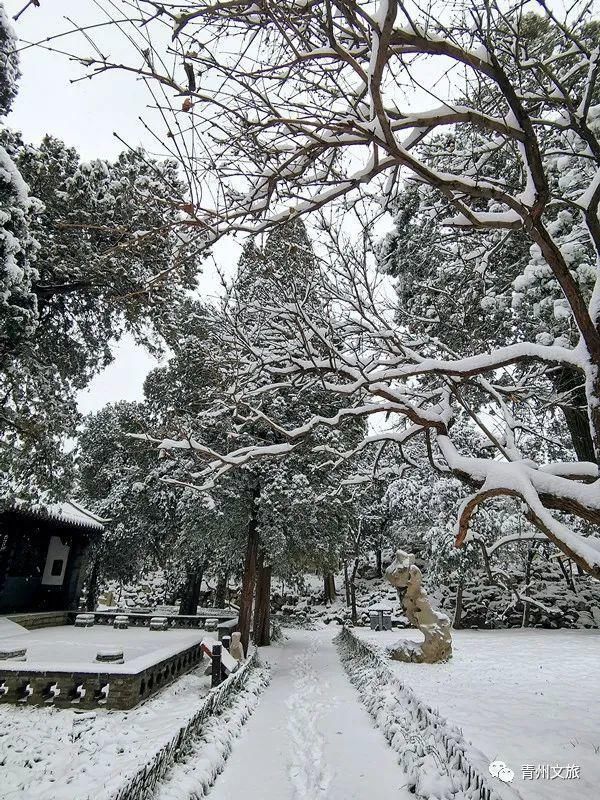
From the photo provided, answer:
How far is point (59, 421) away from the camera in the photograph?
1036 centimetres

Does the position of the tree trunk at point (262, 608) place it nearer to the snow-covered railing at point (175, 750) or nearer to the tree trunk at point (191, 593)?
the tree trunk at point (191, 593)

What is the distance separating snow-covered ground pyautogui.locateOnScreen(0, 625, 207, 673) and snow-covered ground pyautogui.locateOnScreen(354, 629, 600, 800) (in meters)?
5.63

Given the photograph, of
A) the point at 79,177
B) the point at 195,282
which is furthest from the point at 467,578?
the point at 79,177

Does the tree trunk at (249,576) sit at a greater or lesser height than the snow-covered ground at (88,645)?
greater

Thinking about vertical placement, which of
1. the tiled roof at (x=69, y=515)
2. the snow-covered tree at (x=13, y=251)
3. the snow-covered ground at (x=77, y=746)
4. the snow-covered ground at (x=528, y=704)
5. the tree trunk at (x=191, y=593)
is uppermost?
the snow-covered tree at (x=13, y=251)

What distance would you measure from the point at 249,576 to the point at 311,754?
9.70 m

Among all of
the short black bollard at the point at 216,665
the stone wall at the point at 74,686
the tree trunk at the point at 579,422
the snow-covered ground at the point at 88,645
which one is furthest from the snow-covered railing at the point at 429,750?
the tree trunk at the point at 579,422

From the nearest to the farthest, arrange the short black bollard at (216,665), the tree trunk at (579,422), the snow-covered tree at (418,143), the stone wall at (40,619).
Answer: the snow-covered tree at (418,143) < the tree trunk at (579,422) < the short black bollard at (216,665) < the stone wall at (40,619)

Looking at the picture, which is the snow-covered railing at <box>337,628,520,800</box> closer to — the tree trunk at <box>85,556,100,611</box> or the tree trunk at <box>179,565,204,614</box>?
the tree trunk at <box>179,565,204,614</box>

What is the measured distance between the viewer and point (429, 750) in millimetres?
5148

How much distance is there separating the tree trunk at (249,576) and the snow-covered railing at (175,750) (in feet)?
19.1

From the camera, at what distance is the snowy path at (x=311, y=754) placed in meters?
4.94

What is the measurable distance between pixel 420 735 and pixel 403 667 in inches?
298

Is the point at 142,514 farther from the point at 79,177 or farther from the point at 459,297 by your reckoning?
the point at 459,297
